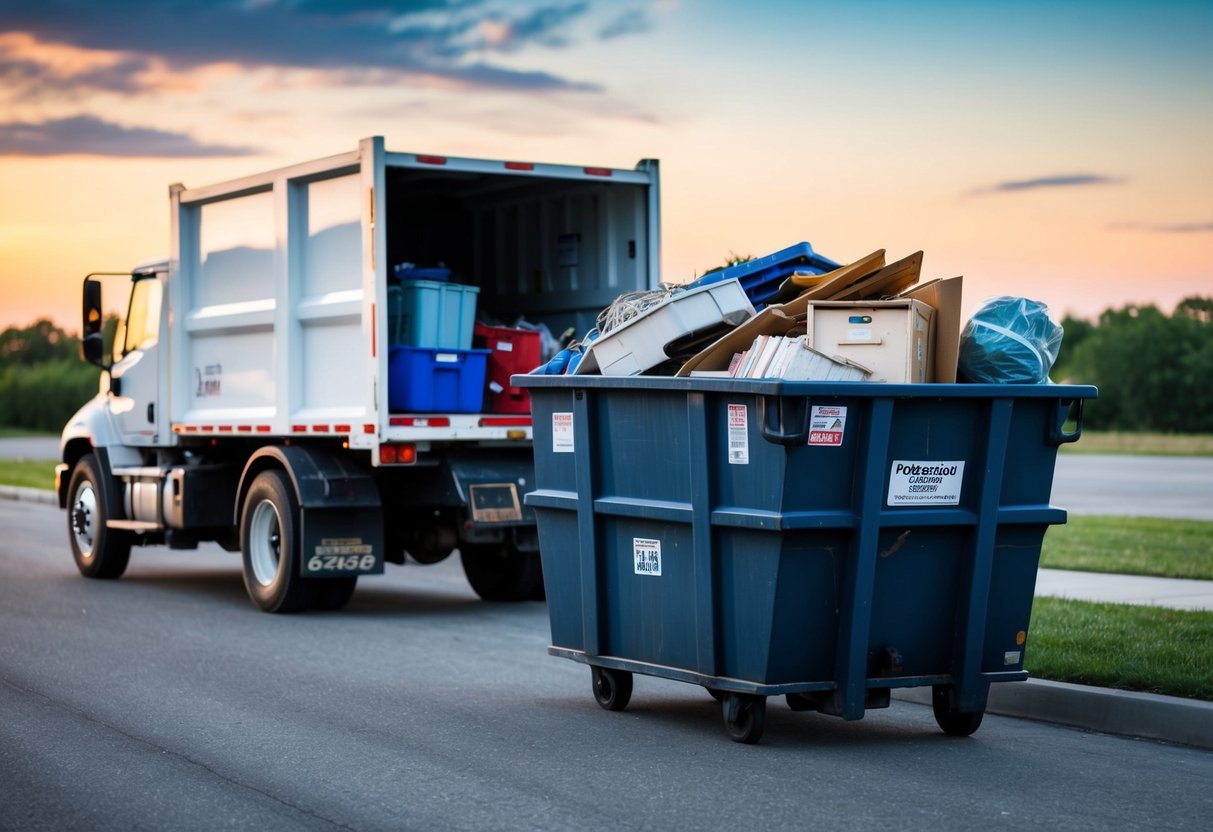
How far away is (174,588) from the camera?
13883mm

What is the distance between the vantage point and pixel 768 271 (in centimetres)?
805

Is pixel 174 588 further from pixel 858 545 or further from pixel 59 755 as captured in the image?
pixel 858 545

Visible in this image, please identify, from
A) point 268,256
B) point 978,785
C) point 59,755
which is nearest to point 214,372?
point 268,256

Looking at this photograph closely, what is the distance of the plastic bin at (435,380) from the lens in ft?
37.5

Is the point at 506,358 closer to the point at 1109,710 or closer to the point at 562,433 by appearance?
the point at 562,433

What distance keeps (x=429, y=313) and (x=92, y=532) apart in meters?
4.70

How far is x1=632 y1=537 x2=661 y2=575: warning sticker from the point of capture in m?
7.35

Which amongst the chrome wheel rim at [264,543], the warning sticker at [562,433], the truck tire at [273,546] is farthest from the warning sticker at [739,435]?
the chrome wheel rim at [264,543]

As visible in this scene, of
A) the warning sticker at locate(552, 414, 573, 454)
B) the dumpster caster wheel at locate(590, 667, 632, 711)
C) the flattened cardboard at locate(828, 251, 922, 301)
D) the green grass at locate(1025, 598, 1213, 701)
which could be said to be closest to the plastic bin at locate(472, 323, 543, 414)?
the green grass at locate(1025, 598, 1213, 701)

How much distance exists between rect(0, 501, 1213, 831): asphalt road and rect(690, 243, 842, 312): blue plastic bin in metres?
2.04

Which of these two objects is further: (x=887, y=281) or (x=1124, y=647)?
(x=1124, y=647)

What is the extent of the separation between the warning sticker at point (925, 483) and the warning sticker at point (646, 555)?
3.57ft

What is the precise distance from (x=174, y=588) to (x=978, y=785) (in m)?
9.05

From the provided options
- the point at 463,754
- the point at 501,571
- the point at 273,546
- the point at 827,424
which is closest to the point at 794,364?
the point at 827,424
